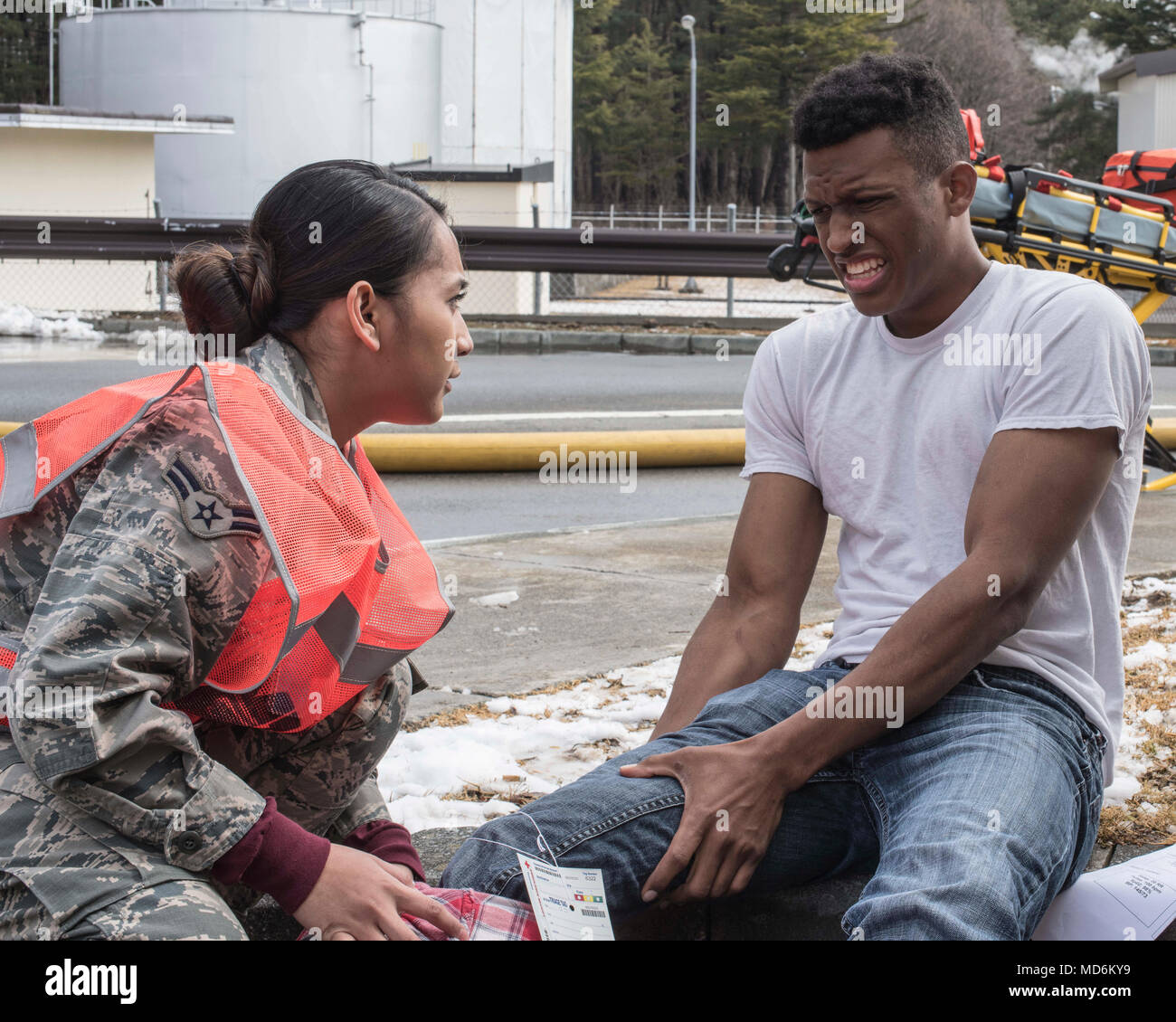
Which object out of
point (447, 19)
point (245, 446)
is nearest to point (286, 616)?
point (245, 446)

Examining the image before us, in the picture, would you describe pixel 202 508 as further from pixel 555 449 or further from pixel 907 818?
pixel 555 449

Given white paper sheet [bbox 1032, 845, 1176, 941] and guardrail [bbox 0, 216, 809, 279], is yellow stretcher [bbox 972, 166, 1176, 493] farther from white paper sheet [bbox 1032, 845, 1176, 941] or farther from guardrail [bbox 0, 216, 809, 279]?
guardrail [bbox 0, 216, 809, 279]

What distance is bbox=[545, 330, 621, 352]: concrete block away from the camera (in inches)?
572

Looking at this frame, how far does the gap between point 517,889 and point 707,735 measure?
466mm

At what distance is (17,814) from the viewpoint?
189 centimetres

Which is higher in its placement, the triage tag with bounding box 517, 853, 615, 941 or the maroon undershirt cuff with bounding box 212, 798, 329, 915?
the maroon undershirt cuff with bounding box 212, 798, 329, 915

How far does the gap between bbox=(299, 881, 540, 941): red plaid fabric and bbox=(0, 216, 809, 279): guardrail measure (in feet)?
38.1

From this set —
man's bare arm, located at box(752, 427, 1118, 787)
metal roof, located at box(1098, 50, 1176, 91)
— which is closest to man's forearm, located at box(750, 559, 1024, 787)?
man's bare arm, located at box(752, 427, 1118, 787)

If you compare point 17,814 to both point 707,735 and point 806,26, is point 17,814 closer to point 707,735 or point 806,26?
point 707,735

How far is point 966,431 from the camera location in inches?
103

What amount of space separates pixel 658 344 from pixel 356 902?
42.1ft

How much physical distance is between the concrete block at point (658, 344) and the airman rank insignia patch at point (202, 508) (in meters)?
12.7

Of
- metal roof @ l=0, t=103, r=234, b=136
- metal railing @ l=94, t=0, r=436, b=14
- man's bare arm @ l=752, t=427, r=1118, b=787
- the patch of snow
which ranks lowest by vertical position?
the patch of snow

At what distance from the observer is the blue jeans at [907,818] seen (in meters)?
2.15
